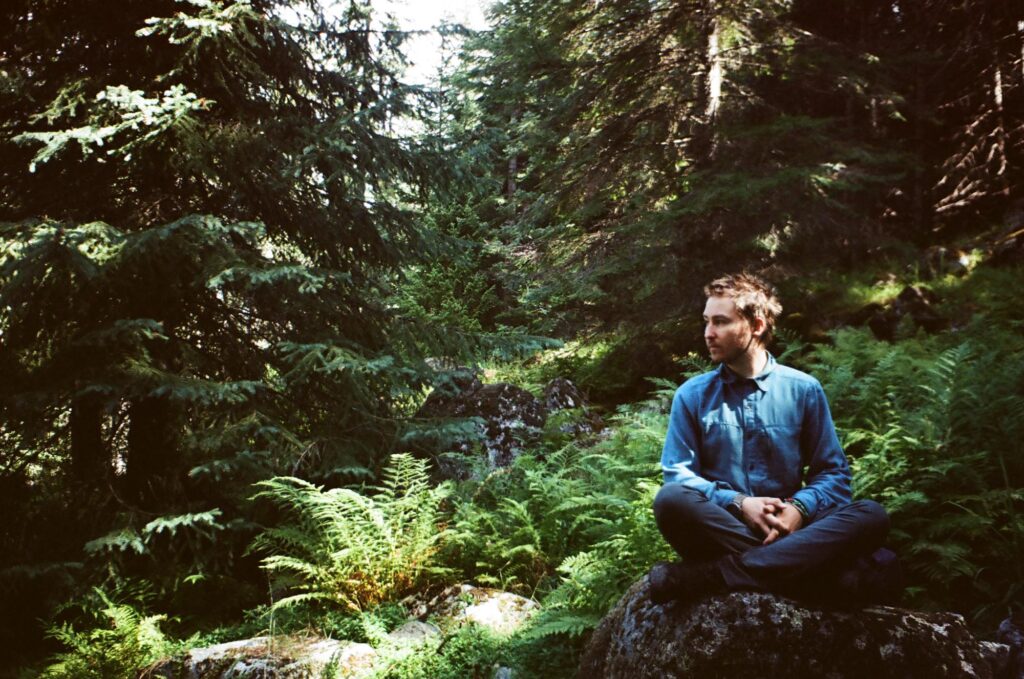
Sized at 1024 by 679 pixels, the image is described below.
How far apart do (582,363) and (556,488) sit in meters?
7.82

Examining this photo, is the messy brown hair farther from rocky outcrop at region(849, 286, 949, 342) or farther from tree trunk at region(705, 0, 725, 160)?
rocky outcrop at region(849, 286, 949, 342)

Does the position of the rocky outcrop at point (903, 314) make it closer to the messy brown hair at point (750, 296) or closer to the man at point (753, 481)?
the messy brown hair at point (750, 296)

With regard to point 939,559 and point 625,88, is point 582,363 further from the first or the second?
point 939,559

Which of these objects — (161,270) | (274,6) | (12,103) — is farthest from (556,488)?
(12,103)

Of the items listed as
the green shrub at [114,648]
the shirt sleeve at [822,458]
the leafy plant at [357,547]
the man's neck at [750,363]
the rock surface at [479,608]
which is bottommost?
the green shrub at [114,648]

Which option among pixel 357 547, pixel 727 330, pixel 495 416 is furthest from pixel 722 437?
pixel 495 416

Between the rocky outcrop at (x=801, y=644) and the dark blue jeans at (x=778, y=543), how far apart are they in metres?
0.12

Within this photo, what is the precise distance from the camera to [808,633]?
9.01 feet

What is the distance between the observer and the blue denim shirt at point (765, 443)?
3.07m

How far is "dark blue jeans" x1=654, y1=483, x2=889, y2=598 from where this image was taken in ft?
8.98

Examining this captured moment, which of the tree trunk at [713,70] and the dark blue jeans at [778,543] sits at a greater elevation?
the tree trunk at [713,70]

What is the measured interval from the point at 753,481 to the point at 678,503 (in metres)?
0.48

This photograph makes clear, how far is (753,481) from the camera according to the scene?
3107 mm

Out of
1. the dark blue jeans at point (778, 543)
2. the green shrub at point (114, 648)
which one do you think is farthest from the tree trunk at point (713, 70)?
the green shrub at point (114, 648)
